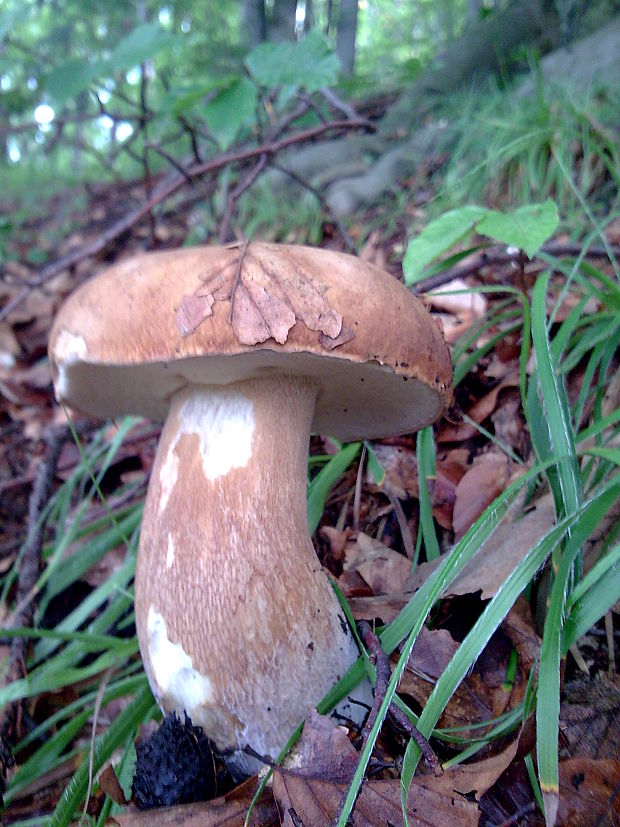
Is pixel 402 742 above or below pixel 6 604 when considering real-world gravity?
above

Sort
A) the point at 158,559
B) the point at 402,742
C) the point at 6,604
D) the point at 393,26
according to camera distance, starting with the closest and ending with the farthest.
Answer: the point at 402,742, the point at 158,559, the point at 6,604, the point at 393,26

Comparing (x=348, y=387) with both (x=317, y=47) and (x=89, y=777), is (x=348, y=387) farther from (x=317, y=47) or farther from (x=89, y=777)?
(x=317, y=47)

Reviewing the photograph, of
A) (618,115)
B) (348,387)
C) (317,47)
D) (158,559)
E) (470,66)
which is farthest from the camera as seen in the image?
(470,66)

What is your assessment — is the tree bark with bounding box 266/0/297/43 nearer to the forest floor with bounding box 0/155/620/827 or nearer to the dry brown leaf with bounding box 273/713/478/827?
the forest floor with bounding box 0/155/620/827

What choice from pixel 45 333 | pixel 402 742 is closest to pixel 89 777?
pixel 402 742

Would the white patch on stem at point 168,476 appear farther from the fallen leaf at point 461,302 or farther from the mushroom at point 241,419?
the fallen leaf at point 461,302

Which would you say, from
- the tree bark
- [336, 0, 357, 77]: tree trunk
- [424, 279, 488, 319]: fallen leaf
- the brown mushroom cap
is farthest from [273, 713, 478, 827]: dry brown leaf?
[336, 0, 357, 77]: tree trunk

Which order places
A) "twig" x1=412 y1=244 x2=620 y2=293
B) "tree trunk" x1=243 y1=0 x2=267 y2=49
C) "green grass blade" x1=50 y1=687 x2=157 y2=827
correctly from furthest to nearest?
1. "tree trunk" x1=243 y1=0 x2=267 y2=49
2. "twig" x1=412 y1=244 x2=620 y2=293
3. "green grass blade" x1=50 y1=687 x2=157 y2=827
